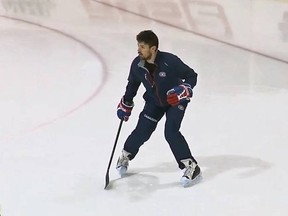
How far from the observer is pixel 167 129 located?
2312mm

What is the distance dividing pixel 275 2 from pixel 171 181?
2.24m

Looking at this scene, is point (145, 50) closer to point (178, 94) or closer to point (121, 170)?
point (178, 94)

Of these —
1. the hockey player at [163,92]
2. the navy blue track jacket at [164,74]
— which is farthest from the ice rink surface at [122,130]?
the navy blue track jacket at [164,74]

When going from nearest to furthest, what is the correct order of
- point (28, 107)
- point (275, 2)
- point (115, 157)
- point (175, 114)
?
1. point (175, 114)
2. point (115, 157)
3. point (28, 107)
4. point (275, 2)

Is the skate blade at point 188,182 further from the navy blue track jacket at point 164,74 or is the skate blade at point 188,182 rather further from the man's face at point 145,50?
the man's face at point 145,50

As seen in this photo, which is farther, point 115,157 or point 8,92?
point 8,92

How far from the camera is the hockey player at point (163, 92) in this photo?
220 cm

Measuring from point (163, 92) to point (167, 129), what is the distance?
0.43 ft

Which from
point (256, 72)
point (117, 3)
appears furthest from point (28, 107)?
point (117, 3)

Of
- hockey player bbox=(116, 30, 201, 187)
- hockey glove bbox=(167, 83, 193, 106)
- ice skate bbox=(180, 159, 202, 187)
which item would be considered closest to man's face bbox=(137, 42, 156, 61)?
hockey player bbox=(116, 30, 201, 187)

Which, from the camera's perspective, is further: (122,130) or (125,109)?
(122,130)

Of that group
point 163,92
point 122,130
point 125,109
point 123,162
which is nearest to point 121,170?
point 123,162

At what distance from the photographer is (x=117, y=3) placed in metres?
5.27

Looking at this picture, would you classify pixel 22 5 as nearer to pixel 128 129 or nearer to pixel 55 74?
pixel 55 74
